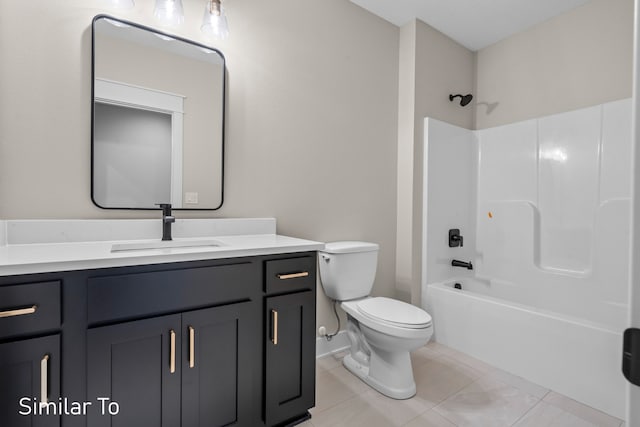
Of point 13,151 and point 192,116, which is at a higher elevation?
point 192,116

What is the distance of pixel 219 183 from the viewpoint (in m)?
1.75

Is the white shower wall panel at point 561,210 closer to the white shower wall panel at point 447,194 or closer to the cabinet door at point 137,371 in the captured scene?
the white shower wall panel at point 447,194

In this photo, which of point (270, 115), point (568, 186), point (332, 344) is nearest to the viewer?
point (270, 115)

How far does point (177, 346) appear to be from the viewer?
3.79 ft

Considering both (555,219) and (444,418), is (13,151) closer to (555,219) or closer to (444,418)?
(444,418)

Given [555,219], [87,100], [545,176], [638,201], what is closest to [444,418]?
[638,201]

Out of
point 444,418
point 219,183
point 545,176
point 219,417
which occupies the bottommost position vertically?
point 444,418

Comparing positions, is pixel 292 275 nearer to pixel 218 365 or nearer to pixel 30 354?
pixel 218 365

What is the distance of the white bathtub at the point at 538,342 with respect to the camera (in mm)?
1654

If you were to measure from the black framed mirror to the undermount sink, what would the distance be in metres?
0.23

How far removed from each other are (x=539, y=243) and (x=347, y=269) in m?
1.69

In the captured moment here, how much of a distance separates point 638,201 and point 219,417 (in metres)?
1.43

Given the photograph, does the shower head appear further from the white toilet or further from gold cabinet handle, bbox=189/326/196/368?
gold cabinet handle, bbox=189/326/196/368

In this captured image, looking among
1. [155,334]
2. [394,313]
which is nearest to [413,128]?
[394,313]
